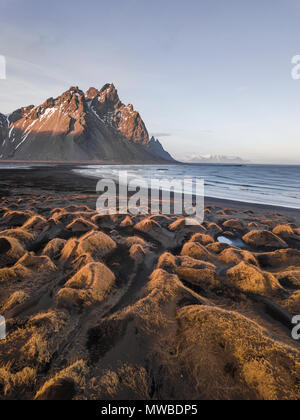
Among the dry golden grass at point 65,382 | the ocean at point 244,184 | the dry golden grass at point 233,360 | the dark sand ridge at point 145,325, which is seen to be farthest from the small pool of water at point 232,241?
the ocean at point 244,184

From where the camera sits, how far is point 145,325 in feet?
8.77

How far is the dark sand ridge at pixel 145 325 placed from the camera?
77.1 inches

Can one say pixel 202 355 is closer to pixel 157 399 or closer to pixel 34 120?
pixel 157 399

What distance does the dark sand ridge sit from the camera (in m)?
1.96

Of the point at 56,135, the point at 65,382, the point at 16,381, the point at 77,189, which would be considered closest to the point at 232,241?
the point at 65,382

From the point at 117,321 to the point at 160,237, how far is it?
4.11 metres

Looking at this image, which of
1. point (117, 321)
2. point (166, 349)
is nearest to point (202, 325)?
point (166, 349)

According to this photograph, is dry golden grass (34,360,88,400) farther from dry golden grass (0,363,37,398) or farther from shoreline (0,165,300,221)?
shoreline (0,165,300,221)

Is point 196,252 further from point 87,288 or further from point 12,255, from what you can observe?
point 12,255

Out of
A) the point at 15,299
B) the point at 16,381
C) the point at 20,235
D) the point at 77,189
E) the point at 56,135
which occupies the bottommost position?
the point at 16,381

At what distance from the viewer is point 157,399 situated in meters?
1.93

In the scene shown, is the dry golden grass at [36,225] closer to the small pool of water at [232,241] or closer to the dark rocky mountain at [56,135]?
the small pool of water at [232,241]

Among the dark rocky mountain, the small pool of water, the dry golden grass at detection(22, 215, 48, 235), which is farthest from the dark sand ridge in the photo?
the dark rocky mountain
